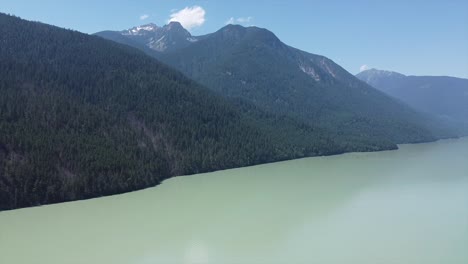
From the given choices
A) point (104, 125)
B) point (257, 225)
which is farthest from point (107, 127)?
point (257, 225)

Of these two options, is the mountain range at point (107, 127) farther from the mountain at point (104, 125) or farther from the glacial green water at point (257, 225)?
the glacial green water at point (257, 225)

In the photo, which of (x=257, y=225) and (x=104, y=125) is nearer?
(x=257, y=225)

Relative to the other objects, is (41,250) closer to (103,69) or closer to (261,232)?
(261,232)

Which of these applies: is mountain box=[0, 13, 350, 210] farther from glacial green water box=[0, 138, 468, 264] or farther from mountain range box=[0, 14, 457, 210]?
glacial green water box=[0, 138, 468, 264]

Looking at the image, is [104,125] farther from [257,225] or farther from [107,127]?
[257,225]

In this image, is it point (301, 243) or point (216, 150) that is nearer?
point (301, 243)

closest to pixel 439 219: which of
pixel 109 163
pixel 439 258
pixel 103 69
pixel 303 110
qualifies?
pixel 439 258

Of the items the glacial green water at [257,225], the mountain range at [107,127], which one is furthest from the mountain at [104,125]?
the glacial green water at [257,225]

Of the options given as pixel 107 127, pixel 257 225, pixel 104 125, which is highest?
pixel 104 125
